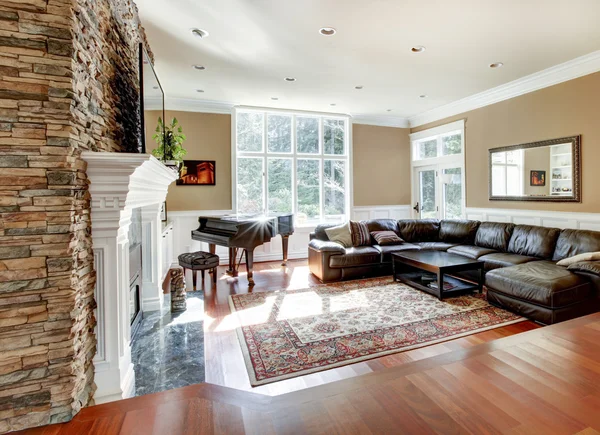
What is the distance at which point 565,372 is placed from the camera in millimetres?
1488

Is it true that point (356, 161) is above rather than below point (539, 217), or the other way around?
above

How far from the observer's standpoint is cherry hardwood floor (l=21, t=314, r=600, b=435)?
1.18m

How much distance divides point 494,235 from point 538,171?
3.81ft

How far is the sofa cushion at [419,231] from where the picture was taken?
5559 millimetres

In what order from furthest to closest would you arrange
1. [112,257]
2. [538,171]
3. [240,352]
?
[538,171] → [240,352] → [112,257]

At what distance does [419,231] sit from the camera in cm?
558

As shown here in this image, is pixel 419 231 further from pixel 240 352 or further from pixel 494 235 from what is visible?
pixel 240 352

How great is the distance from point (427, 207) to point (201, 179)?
4942 millimetres

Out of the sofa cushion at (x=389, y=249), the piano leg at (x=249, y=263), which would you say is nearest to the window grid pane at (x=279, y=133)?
the piano leg at (x=249, y=263)

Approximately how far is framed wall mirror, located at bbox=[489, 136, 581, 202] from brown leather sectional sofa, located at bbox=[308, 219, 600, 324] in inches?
24.3

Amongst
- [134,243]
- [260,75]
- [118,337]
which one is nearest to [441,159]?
[260,75]

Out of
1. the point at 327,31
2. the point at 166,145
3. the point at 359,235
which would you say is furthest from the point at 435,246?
the point at 166,145

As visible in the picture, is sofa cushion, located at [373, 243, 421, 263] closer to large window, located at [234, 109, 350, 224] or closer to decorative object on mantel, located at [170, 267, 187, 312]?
large window, located at [234, 109, 350, 224]

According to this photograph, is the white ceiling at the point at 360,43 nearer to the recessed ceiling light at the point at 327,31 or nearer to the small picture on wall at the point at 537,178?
the recessed ceiling light at the point at 327,31
